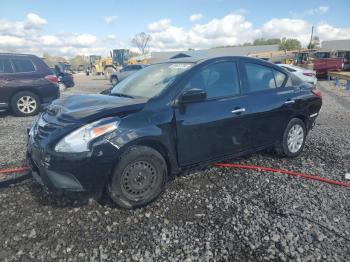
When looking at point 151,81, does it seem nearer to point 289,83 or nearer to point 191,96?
point 191,96

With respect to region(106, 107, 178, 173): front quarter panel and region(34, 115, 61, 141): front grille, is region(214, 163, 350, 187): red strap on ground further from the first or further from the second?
region(34, 115, 61, 141): front grille

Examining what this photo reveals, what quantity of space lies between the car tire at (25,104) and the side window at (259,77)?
6.79 metres

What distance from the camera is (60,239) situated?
2803mm

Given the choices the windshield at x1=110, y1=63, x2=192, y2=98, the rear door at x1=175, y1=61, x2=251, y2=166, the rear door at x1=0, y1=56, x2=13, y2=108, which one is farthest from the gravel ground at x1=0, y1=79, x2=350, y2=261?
the rear door at x1=0, y1=56, x2=13, y2=108

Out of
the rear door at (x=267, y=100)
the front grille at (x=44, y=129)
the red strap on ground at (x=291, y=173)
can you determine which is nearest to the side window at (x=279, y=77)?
the rear door at (x=267, y=100)

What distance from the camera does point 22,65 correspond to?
28.1 ft

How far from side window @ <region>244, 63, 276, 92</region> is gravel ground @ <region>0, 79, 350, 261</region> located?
1231mm

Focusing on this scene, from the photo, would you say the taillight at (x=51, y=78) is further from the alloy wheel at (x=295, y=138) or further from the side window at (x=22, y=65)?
the alloy wheel at (x=295, y=138)

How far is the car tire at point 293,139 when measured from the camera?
4727mm

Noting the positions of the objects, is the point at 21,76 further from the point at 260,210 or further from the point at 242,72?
the point at 260,210

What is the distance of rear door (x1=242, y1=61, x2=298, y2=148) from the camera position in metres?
4.19

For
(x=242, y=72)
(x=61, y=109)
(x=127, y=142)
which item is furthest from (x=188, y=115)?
(x=61, y=109)

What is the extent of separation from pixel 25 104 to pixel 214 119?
271 inches

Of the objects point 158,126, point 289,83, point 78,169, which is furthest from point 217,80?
point 78,169
